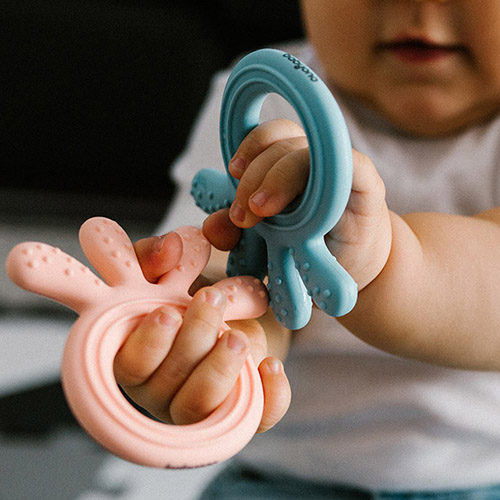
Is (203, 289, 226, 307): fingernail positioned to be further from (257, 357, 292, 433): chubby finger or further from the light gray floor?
the light gray floor

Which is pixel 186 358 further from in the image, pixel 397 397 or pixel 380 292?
pixel 397 397

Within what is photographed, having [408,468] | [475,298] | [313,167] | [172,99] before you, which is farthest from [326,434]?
[172,99]

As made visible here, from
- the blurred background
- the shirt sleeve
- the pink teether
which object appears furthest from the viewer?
the blurred background

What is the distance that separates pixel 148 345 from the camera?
282 millimetres

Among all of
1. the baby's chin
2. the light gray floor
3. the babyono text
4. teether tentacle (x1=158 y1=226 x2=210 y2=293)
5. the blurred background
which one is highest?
the babyono text

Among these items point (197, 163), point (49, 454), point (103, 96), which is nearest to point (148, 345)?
point (197, 163)

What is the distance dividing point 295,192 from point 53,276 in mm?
102

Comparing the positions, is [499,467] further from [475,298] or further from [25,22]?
[25,22]

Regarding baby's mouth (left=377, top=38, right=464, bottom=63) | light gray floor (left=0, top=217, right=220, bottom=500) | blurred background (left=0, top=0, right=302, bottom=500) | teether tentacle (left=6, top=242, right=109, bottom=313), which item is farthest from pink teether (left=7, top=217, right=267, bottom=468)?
blurred background (left=0, top=0, right=302, bottom=500)

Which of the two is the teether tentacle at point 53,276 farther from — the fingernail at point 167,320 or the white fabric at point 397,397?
the white fabric at point 397,397

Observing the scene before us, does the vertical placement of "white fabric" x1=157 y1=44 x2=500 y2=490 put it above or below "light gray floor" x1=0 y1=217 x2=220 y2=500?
above

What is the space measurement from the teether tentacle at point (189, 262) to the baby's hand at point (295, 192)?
0.02 m

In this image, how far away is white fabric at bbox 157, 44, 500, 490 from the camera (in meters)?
0.53

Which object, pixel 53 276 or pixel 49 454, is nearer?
pixel 53 276
